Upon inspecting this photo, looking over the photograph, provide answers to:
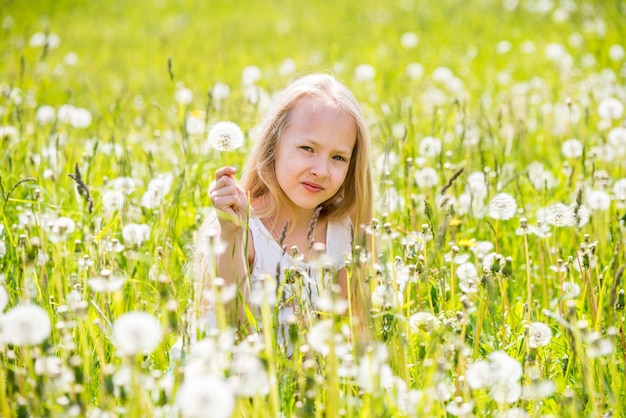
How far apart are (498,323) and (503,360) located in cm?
81

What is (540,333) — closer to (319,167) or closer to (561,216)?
(561,216)

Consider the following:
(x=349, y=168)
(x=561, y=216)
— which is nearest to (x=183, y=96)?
(x=349, y=168)

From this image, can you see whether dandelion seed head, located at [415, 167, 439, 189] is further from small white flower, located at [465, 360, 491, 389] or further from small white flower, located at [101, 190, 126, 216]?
small white flower, located at [465, 360, 491, 389]

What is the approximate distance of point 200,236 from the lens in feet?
8.78

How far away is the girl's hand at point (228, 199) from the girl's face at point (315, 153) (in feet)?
1.01

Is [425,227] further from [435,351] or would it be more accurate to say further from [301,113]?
[301,113]

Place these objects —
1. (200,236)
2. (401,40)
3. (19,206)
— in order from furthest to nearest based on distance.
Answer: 1. (401,40)
2. (19,206)
3. (200,236)

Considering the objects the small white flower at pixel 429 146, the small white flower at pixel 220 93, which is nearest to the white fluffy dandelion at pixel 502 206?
the small white flower at pixel 429 146

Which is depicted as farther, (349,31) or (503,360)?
(349,31)

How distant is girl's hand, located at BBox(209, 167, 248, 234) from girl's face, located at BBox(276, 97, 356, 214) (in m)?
0.31

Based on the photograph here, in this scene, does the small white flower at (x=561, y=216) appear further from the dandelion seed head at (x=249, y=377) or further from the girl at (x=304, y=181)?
the dandelion seed head at (x=249, y=377)

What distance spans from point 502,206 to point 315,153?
24.4 inches

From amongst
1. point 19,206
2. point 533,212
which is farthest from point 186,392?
point 533,212

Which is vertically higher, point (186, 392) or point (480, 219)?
point (480, 219)
